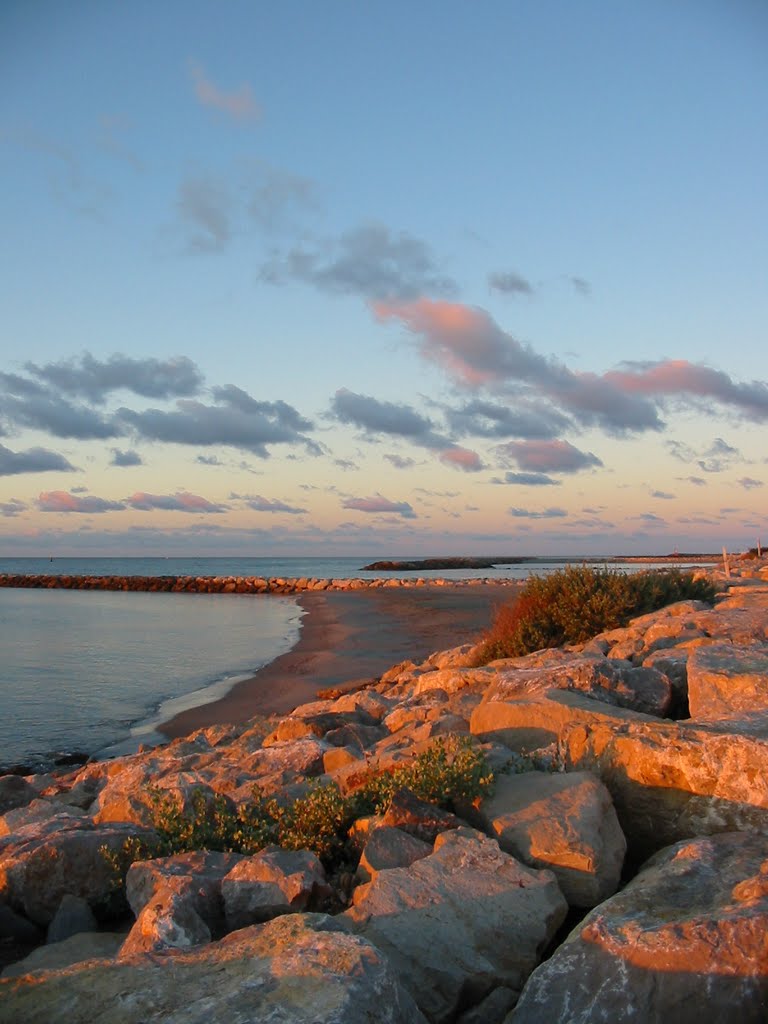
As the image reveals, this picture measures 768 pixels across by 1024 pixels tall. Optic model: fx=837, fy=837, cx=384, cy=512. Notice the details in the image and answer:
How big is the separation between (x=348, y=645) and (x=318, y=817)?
61.2ft

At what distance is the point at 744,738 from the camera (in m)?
4.89

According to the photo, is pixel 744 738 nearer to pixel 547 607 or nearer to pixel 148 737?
pixel 547 607

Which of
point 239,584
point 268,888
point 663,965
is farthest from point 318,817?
point 239,584

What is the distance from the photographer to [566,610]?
45.6 feet

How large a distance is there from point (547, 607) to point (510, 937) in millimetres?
10317

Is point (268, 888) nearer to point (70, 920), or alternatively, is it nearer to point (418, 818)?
point (418, 818)

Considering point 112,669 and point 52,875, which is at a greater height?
point 52,875

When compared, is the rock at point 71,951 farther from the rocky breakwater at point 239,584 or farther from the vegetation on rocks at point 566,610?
the rocky breakwater at point 239,584

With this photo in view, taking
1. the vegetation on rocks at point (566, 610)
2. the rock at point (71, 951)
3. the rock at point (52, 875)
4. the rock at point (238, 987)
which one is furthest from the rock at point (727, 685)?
the vegetation on rocks at point (566, 610)

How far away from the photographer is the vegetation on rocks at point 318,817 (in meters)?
5.16

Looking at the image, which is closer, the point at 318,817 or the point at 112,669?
the point at 318,817

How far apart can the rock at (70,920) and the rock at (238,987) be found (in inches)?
60.0

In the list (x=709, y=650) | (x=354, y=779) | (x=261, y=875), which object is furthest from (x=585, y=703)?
(x=261, y=875)

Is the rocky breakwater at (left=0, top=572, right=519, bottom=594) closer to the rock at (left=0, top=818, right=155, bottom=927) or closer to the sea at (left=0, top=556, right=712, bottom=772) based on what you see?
the sea at (left=0, top=556, right=712, bottom=772)
